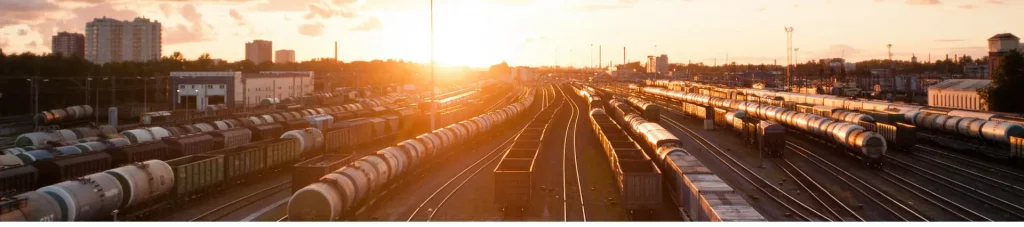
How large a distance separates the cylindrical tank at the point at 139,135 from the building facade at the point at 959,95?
6704 centimetres

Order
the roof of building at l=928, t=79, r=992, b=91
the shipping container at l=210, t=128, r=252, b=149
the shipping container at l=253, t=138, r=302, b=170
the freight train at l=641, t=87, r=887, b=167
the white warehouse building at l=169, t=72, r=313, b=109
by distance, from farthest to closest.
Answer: the white warehouse building at l=169, t=72, r=313, b=109 < the roof of building at l=928, t=79, r=992, b=91 < the shipping container at l=210, t=128, r=252, b=149 < the freight train at l=641, t=87, r=887, b=167 < the shipping container at l=253, t=138, r=302, b=170

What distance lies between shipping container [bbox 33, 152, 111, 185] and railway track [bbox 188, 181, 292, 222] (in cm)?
600

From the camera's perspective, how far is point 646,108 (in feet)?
229

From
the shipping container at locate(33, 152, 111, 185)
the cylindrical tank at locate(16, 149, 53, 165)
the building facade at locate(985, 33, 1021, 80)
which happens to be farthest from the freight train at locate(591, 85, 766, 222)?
the building facade at locate(985, 33, 1021, 80)

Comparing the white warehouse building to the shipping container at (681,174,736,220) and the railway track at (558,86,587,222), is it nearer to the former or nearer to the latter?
the railway track at (558,86,587,222)

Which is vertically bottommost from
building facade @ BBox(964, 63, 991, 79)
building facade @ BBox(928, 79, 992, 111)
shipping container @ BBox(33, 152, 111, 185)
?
shipping container @ BBox(33, 152, 111, 185)

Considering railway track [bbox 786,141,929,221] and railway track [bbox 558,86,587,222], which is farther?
railway track [bbox 558,86,587,222]

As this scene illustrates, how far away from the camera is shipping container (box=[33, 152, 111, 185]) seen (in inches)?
1069

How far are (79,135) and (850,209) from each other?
46.1 metres

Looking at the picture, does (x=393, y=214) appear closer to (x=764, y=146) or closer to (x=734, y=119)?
(x=764, y=146)

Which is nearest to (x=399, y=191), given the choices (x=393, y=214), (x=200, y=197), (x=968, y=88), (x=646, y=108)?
(x=393, y=214)

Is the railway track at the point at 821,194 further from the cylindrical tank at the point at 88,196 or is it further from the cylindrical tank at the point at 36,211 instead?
the cylindrical tank at the point at 36,211

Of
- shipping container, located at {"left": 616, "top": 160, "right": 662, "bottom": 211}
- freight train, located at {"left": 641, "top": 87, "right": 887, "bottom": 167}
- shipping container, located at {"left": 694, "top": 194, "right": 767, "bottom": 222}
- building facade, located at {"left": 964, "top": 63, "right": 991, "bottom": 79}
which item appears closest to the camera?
shipping container, located at {"left": 694, "top": 194, "right": 767, "bottom": 222}

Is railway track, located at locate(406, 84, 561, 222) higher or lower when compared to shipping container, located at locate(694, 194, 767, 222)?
lower
